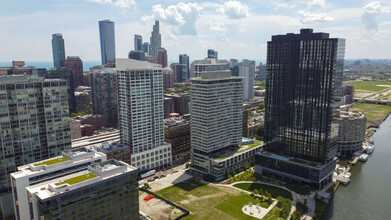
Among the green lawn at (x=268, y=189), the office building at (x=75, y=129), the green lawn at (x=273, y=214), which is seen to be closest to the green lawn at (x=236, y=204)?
the green lawn at (x=273, y=214)

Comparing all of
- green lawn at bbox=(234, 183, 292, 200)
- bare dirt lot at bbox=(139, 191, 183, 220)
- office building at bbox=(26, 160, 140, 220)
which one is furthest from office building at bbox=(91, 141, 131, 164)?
green lawn at bbox=(234, 183, 292, 200)

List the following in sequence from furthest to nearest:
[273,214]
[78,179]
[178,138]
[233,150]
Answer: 1. [178,138]
2. [233,150]
3. [273,214]
4. [78,179]

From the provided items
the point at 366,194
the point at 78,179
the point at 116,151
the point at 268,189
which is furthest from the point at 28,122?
the point at 366,194

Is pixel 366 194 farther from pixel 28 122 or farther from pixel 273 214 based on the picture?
pixel 28 122

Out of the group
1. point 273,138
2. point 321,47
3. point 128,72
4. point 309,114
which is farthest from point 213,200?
point 321,47

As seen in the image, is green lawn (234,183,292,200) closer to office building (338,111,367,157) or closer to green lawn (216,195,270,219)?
green lawn (216,195,270,219)

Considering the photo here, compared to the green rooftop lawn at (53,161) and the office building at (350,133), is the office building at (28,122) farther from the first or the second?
the office building at (350,133)
